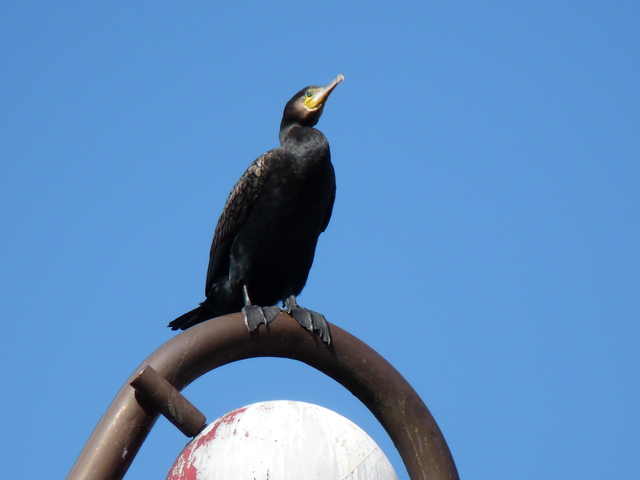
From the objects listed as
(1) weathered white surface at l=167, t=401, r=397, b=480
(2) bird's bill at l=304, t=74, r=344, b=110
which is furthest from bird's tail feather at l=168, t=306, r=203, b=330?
(1) weathered white surface at l=167, t=401, r=397, b=480

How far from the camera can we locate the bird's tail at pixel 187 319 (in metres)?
5.28

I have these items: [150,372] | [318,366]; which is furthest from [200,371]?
[318,366]

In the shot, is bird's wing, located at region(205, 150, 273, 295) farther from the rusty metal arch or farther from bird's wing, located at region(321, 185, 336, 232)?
the rusty metal arch

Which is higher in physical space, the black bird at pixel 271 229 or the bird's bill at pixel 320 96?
the bird's bill at pixel 320 96

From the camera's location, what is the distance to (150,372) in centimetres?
294

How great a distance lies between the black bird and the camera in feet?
16.6

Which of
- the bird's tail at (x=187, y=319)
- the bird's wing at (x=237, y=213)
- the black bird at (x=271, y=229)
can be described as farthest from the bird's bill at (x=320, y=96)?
the bird's tail at (x=187, y=319)

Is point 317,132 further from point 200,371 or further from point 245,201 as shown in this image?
point 200,371

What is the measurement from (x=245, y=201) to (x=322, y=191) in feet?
1.50

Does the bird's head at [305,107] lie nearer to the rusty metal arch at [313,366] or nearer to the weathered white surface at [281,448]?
the rusty metal arch at [313,366]

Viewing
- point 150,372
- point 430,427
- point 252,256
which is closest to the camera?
point 150,372

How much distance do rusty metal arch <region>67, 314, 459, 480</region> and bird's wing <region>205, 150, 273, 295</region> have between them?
5.16ft

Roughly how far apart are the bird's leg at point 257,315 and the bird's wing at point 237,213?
5.06ft

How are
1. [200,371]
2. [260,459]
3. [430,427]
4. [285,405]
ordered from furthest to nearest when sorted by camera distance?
[430,427] < [200,371] < [285,405] < [260,459]
